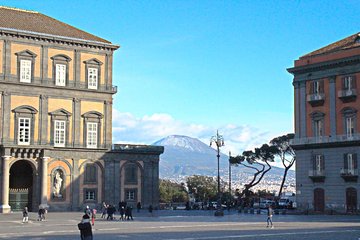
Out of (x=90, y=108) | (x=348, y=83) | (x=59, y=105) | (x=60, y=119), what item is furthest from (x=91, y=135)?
(x=348, y=83)

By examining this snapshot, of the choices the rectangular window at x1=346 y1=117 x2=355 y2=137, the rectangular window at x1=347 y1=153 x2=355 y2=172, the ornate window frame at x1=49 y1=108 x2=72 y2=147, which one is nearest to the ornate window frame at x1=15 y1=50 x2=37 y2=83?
the ornate window frame at x1=49 y1=108 x2=72 y2=147

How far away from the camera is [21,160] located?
59.1 m

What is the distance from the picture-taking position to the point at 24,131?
58719 mm

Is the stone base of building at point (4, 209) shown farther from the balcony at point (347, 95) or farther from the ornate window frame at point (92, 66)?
the balcony at point (347, 95)

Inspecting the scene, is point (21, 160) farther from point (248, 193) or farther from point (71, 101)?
point (248, 193)

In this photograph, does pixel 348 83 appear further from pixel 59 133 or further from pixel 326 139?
pixel 59 133

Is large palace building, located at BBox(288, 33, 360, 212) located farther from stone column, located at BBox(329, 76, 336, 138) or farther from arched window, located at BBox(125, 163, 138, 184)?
arched window, located at BBox(125, 163, 138, 184)

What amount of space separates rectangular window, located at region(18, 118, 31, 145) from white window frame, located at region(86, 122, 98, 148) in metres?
6.10

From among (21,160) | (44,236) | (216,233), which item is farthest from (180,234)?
(21,160)

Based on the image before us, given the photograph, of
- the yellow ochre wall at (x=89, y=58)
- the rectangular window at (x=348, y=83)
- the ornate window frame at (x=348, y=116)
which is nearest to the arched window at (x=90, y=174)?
the yellow ochre wall at (x=89, y=58)

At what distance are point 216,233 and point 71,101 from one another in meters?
31.7

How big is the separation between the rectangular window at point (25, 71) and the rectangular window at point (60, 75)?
9.12ft

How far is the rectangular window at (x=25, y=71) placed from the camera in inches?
2324

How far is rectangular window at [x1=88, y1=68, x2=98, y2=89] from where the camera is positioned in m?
62.8
